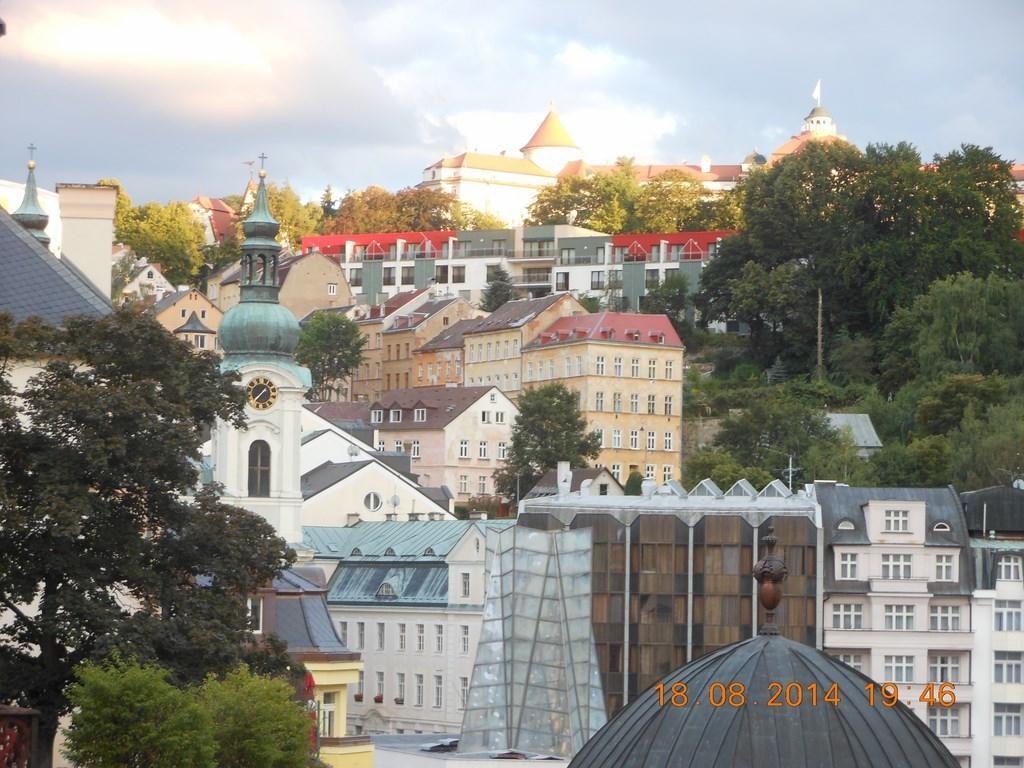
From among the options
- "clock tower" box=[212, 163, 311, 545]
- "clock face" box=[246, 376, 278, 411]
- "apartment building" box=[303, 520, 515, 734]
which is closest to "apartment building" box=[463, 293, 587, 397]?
"apartment building" box=[303, 520, 515, 734]

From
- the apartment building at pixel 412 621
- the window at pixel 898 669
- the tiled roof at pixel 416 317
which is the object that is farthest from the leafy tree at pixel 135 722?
the tiled roof at pixel 416 317

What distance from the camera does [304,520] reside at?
418 ft

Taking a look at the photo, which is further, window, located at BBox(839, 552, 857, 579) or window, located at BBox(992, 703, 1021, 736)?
window, located at BBox(839, 552, 857, 579)

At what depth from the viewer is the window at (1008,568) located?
103 meters

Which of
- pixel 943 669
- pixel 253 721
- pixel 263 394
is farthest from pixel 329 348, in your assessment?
pixel 253 721

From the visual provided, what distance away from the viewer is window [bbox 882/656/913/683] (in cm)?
10194

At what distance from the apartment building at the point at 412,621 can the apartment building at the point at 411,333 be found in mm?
73899

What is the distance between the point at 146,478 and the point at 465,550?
68458 mm

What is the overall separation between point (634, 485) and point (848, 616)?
50.0 metres

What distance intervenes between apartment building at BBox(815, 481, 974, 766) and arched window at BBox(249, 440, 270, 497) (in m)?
20.6

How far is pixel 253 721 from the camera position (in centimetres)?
4481

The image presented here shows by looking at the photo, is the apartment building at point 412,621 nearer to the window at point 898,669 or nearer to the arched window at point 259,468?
the arched window at point 259,468

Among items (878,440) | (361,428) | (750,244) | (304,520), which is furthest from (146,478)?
(750,244)

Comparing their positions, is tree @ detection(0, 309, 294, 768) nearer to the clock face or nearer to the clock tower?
the clock tower
